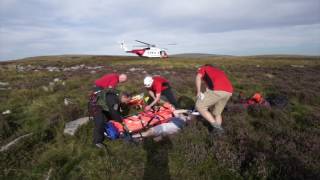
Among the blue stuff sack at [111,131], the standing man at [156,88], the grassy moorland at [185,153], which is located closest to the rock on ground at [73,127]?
the grassy moorland at [185,153]

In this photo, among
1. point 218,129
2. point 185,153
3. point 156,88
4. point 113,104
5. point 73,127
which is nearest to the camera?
point 185,153

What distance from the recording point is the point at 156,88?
8852mm

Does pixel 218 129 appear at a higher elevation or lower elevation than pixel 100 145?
higher

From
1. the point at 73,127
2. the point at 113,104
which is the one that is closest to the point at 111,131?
the point at 113,104

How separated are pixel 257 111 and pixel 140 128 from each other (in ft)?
13.7

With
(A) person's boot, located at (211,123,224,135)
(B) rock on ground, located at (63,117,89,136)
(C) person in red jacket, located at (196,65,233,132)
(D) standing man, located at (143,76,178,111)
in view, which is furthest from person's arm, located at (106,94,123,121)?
(A) person's boot, located at (211,123,224,135)

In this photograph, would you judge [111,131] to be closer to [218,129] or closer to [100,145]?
[100,145]

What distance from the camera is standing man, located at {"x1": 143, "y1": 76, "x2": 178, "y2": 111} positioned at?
8.66 m

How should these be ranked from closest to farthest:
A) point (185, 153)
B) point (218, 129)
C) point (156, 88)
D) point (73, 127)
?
point (185, 153)
point (218, 129)
point (73, 127)
point (156, 88)

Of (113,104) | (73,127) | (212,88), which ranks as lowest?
(73,127)

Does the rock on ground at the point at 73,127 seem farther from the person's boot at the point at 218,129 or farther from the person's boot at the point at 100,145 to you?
the person's boot at the point at 218,129

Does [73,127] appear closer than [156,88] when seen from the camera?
Yes

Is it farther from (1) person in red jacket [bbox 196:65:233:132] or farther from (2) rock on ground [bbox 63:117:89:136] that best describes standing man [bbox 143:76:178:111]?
(1) person in red jacket [bbox 196:65:233:132]

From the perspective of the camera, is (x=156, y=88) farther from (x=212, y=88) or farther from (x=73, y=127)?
(x=73, y=127)
